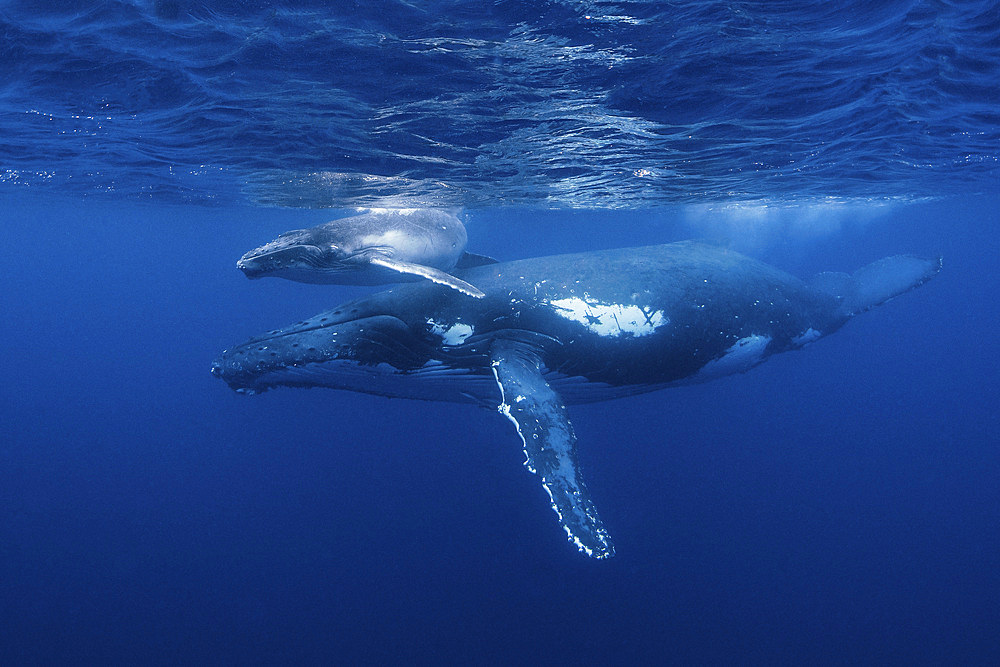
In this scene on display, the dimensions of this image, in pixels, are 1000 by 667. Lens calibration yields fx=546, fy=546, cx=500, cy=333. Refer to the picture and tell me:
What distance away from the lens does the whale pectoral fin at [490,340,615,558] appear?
4.70 metres

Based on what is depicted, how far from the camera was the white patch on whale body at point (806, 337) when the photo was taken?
827 cm

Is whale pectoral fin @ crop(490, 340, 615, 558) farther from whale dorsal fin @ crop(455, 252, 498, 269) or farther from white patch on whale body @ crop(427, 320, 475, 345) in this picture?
whale dorsal fin @ crop(455, 252, 498, 269)

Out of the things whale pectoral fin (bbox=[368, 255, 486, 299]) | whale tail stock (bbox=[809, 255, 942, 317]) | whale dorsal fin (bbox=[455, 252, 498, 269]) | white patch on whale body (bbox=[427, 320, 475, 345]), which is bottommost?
whale tail stock (bbox=[809, 255, 942, 317])

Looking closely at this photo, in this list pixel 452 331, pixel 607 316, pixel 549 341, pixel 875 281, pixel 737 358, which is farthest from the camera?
pixel 875 281

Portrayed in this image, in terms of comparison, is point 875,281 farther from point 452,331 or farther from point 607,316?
point 452,331

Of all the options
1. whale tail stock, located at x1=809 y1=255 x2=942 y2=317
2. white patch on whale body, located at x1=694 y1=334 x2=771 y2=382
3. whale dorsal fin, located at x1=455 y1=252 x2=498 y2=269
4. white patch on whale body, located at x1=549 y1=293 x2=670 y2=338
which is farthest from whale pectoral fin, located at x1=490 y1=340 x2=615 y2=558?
whale tail stock, located at x1=809 y1=255 x2=942 y2=317

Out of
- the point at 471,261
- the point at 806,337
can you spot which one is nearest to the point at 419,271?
the point at 471,261

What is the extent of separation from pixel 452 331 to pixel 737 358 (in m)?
4.10

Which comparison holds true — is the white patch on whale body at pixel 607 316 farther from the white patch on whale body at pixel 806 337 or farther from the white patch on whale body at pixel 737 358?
the white patch on whale body at pixel 806 337

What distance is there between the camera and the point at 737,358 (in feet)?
24.8

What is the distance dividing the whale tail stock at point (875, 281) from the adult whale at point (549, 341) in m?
2.22

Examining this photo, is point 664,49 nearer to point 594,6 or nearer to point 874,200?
point 594,6

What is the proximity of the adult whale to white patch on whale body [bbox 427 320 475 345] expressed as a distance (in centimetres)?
1

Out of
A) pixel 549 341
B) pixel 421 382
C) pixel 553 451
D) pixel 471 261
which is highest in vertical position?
pixel 471 261
